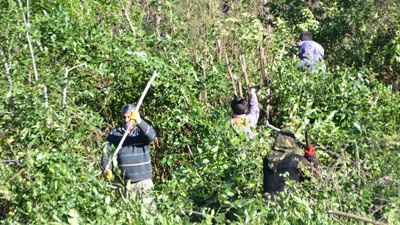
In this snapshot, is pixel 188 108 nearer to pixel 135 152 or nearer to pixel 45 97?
pixel 135 152

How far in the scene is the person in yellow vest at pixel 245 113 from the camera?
684cm

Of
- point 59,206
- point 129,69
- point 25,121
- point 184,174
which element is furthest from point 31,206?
point 129,69

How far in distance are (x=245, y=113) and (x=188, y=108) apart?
27.4 inches

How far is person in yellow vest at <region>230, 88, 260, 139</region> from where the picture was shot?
6840 mm

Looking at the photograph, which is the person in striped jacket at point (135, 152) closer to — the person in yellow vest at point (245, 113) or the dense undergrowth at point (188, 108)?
the dense undergrowth at point (188, 108)

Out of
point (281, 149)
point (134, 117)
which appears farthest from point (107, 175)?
point (281, 149)

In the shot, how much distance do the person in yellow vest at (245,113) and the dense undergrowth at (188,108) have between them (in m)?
0.15

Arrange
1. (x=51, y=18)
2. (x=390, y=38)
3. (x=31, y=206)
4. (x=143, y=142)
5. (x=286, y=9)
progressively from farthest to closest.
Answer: (x=286, y=9)
(x=390, y=38)
(x=51, y=18)
(x=143, y=142)
(x=31, y=206)

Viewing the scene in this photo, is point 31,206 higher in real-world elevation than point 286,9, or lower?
higher

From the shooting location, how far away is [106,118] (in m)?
8.30

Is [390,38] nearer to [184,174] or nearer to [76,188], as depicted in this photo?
[184,174]

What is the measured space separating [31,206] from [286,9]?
6.73 metres

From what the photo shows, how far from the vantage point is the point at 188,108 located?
7.89m

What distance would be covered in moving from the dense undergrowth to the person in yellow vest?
15cm
